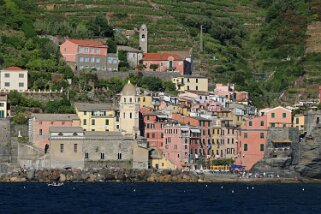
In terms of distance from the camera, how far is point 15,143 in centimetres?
14325

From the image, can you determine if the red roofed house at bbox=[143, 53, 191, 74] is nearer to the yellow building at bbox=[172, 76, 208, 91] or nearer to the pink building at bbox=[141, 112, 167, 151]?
the yellow building at bbox=[172, 76, 208, 91]

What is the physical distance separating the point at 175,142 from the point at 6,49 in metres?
22.5

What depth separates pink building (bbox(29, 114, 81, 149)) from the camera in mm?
143500

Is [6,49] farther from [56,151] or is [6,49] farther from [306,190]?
[306,190]

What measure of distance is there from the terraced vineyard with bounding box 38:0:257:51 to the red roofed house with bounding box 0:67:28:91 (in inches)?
1066

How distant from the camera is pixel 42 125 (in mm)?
143500

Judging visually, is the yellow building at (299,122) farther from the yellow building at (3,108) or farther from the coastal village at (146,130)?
the yellow building at (3,108)

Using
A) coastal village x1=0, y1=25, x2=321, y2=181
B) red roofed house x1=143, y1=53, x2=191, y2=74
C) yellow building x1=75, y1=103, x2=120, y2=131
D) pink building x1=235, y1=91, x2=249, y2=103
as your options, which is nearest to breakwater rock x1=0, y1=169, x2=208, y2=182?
coastal village x1=0, y1=25, x2=321, y2=181

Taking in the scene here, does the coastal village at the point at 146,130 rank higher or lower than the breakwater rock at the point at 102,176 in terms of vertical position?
higher

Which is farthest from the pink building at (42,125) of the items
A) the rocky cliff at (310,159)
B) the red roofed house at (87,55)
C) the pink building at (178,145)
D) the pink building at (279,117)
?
the rocky cliff at (310,159)

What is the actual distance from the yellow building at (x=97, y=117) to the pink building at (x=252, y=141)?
11519 millimetres

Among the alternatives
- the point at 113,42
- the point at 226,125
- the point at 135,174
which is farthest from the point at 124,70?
the point at 135,174

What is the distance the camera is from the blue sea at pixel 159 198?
370ft

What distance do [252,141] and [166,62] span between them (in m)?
21.5
